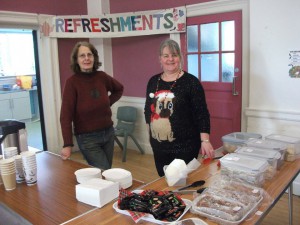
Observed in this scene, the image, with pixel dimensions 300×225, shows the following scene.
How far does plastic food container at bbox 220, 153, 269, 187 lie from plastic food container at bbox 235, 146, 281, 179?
0.05 meters

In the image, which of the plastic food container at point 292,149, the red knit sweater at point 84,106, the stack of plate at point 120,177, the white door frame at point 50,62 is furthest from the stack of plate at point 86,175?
the white door frame at point 50,62

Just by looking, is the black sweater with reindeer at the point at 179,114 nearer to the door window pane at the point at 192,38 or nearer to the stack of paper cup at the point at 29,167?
the stack of paper cup at the point at 29,167

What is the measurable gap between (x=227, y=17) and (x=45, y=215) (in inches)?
113

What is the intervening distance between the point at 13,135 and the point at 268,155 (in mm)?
1463

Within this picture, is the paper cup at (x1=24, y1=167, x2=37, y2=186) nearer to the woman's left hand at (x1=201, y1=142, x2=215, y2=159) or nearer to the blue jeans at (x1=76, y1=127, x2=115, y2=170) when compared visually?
the blue jeans at (x1=76, y1=127, x2=115, y2=170)

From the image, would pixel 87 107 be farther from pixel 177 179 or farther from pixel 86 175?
pixel 177 179

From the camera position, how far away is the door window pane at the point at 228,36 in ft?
11.2

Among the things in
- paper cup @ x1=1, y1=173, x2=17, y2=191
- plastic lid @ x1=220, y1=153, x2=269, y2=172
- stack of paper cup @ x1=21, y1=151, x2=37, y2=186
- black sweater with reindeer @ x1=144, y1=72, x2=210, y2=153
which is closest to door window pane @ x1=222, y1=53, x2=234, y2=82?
black sweater with reindeer @ x1=144, y1=72, x2=210, y2=153

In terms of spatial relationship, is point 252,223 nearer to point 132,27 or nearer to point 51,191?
point 51,191

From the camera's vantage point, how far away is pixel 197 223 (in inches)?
44.5

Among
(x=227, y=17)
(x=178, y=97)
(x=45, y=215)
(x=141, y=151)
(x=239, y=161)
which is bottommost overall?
(x=141, y=151)

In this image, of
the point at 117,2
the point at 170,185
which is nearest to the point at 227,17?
the point at 117,2

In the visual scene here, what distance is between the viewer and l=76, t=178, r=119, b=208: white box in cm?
134

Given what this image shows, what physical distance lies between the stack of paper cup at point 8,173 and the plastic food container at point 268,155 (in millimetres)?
1210
